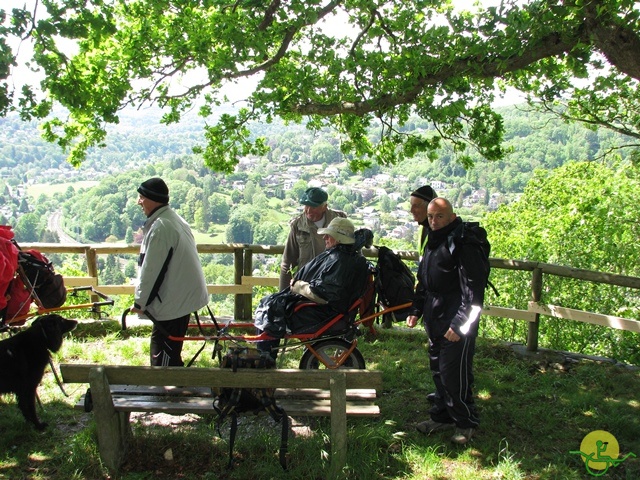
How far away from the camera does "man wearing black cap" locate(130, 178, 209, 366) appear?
398 centimetres

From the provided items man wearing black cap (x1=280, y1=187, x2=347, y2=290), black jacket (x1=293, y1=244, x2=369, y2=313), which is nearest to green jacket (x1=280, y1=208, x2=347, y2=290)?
man wearing black cap (x1=280, y1=187, x2=347, y2=290)

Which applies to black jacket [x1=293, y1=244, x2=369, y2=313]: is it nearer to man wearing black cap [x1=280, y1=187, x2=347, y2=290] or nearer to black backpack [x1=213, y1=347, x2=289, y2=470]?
man wearing black cap [x1=280, y1=187, x2=347, y2=290]

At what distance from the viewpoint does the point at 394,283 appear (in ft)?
14.8

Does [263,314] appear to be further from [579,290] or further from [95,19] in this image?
[579,290]

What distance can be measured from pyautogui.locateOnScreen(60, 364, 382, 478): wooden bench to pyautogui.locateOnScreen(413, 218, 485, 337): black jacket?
749 millimetres

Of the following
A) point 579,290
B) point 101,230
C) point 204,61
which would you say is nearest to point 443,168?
point 101,230

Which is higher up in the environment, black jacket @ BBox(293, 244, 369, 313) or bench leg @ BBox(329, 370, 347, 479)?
black jacket @ BBox(293, 244, 369, 313)

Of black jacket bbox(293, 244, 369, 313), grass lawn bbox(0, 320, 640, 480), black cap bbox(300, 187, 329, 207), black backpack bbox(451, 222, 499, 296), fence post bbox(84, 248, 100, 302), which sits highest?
black cap bbox(300, 187, 329, 207)

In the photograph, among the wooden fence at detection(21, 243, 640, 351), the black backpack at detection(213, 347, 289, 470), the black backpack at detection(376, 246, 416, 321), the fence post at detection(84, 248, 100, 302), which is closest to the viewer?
the black backpack at detection(213, 347, 289, 470)

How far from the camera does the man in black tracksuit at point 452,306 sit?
3.66 metres

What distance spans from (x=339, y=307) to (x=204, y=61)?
461 cm

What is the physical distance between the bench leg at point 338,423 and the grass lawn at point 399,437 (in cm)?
9

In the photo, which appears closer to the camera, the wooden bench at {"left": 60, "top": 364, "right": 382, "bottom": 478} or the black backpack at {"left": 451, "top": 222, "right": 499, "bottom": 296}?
the wooden bench at {"left": 60, "top": 364, "right": 382, "bottom": 478}

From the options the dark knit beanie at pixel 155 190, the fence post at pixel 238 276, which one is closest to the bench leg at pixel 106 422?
the dark knit beanie at pixel 155 190
